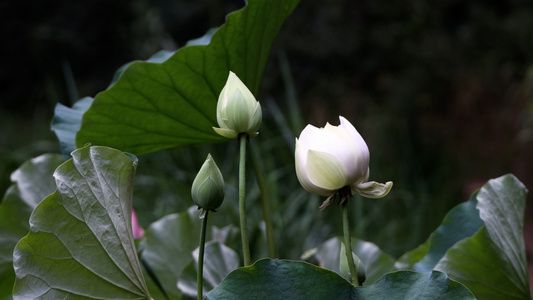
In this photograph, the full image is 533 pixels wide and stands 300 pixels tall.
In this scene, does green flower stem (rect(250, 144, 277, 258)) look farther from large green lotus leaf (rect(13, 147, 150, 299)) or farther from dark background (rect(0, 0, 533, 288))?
dark background (rect(0, 0, 533, 288))

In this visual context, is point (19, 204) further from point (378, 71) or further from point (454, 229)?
point (378, 71)

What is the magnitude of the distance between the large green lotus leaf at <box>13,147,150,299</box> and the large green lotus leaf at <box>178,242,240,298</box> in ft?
0.39

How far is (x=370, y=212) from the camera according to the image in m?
2.17

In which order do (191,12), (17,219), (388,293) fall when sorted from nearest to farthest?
(388,293), (17,219), (191,12)

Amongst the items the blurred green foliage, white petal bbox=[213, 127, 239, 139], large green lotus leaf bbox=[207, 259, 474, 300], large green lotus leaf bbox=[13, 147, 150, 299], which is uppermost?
white petal bbox=[213, 127, 239, 139]

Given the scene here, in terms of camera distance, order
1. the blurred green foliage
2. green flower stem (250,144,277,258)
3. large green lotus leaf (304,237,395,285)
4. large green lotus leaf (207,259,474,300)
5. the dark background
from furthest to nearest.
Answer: the dark background → the blurred green foliage → large green lotus leaf (304,237,395,285) → green flower stem (250,144,277,258) → large green lotus leaf (207,259,474,300)

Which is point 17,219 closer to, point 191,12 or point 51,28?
point 191,12

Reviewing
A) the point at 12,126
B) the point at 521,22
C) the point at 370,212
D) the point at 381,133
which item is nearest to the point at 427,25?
the point at 521,22

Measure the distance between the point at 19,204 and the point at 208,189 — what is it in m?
0.28

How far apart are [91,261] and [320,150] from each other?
159mm

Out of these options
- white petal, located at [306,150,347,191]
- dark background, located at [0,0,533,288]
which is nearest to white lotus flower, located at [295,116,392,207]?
white petal, located at [306,150,347,191]

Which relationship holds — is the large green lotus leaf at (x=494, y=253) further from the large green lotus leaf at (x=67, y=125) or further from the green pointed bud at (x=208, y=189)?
the large green lotus leaf at (x=67, y=125)

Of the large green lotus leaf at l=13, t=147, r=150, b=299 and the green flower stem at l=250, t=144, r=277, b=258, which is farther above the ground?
the large green lotus leaf at l=13, t=147, r=150, b=299

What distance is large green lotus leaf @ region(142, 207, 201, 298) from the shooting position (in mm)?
567
